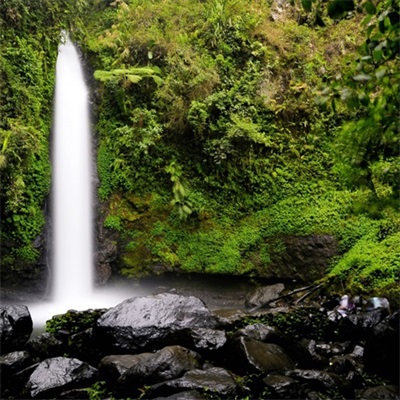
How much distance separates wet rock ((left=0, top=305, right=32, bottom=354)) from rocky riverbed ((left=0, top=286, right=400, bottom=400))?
15 millimetres

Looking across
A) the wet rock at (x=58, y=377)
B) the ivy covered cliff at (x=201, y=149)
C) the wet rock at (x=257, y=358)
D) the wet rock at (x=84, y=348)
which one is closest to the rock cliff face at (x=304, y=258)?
the ivy covered cliff at (x=201, y=149)

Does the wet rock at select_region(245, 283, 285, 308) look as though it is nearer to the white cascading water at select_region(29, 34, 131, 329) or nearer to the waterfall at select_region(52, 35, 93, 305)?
the white cascading water at select_region(29, 34, 131, 329)

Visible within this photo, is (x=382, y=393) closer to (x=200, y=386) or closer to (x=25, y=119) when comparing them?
(x=200, y=386)

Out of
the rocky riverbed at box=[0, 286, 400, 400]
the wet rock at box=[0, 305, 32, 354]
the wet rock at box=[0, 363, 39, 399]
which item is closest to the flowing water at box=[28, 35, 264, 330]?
the wet rock at box=[0, 305, 32, 354]

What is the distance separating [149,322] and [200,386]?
6.23 ft

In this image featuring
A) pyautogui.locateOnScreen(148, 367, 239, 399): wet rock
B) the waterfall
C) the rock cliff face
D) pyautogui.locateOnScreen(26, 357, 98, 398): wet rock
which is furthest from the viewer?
the waterfall

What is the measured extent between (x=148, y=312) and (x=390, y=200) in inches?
172

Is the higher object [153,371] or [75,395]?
[153,371]

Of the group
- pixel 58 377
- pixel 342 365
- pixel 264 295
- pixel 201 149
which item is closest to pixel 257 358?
pixel 342 365

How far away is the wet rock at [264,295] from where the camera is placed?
352 inches

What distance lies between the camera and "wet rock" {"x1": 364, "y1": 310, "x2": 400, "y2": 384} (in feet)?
16.4

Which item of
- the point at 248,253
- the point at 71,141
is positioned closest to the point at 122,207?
the point at 71,141

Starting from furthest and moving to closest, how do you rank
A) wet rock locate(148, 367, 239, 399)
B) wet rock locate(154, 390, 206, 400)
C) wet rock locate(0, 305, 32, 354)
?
wet rock locate(0, 305, 32, 354), wet rock locate(148, 367, 239, 399), wet rock locate(154, 390, 206, 400)

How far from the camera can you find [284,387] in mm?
4613
